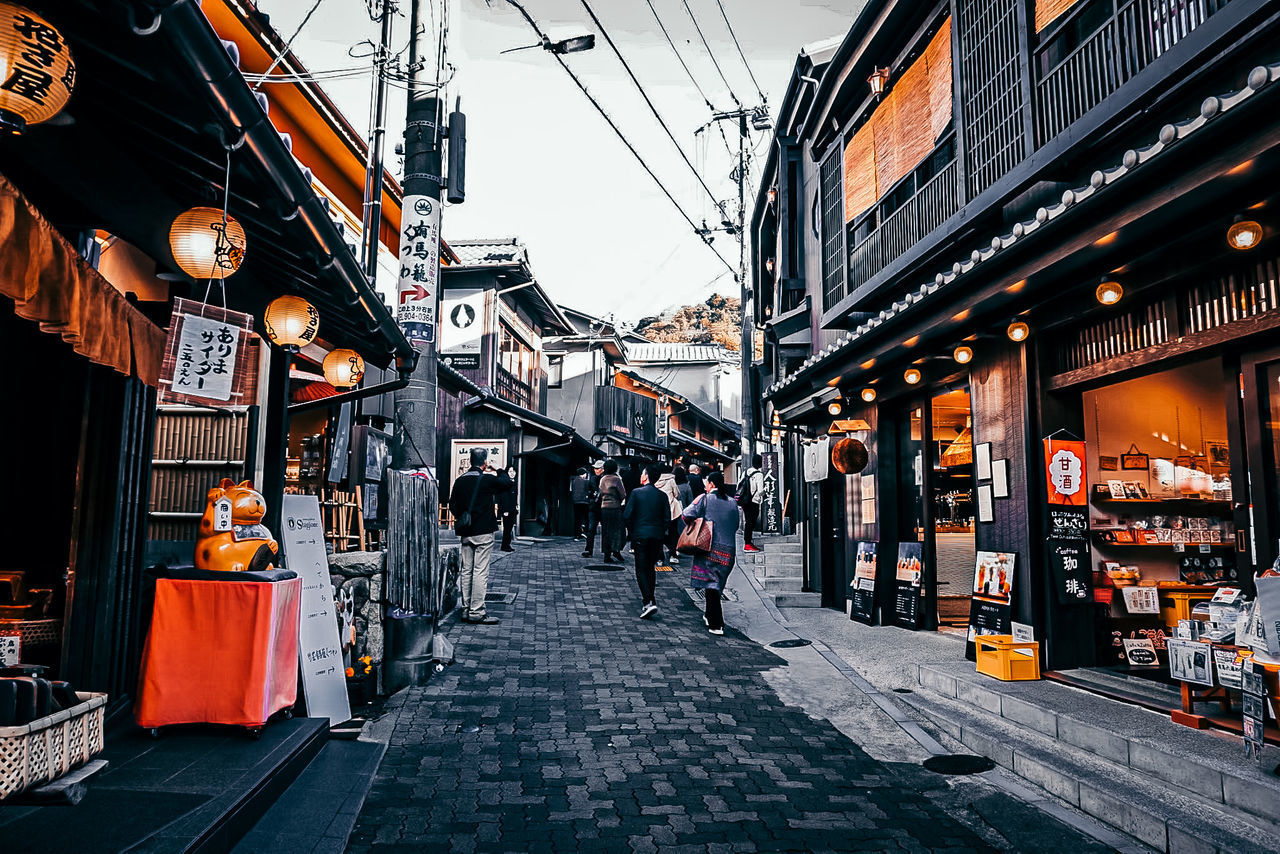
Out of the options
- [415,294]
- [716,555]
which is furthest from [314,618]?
[716,555]

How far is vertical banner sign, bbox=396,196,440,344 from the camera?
1022 cm

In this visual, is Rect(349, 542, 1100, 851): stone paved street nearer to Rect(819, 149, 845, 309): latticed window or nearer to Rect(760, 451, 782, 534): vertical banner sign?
Rect(819, 149, 845, 309): latticed window

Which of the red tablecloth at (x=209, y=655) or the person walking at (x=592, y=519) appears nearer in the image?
the red tablecloth at (x=209, y=655)

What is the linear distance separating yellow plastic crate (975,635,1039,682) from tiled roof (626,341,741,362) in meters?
43.1

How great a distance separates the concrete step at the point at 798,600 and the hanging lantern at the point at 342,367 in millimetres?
8329

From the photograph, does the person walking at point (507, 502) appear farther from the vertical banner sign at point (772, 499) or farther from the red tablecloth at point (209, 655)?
the vertical banner sign at point (772, 499)

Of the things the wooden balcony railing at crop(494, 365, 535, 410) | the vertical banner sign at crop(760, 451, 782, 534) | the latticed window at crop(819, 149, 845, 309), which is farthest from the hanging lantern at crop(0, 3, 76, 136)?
the vertical banner sign at crop(760, 451, 782, 534)

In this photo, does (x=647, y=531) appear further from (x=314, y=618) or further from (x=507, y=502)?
(x=314, y=618)

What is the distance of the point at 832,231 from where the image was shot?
49.9ft

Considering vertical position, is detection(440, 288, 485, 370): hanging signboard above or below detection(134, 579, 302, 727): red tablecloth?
above

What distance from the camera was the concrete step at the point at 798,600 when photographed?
14.6 meters

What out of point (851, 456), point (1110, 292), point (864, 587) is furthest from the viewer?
point (851, 456)

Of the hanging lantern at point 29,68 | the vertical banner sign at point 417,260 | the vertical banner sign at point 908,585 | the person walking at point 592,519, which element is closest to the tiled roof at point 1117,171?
the vertical banner sign at point 908,585

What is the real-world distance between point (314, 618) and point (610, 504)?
11988 mm
